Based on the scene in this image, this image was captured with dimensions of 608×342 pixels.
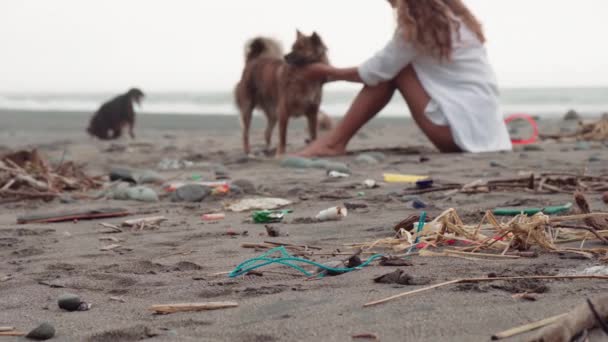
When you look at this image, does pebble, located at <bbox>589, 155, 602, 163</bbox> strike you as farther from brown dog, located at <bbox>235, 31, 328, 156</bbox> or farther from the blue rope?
the blue rope

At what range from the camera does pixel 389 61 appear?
607 centimetres

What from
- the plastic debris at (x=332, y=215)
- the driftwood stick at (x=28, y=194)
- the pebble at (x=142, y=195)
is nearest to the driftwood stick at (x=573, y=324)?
the plastic debris at (x=332, y=215)

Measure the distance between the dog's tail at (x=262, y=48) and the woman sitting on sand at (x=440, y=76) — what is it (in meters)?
1.94

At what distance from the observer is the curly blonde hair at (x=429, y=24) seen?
5.80m

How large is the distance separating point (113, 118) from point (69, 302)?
10.6 m

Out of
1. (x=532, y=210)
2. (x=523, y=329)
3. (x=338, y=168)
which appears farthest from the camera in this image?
(x=338, y=168)

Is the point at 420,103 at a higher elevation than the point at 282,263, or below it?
higher

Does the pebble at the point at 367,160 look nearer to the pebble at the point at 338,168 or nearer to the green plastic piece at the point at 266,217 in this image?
the pebble at the point at 338,168

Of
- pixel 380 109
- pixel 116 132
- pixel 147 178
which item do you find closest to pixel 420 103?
pixel 380 109

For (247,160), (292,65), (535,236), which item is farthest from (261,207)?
(292,65)

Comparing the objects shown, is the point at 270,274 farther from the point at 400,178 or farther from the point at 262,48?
the point at 262,48

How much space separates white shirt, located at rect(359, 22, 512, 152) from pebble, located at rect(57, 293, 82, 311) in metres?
→ 4.41

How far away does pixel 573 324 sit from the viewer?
1300mm

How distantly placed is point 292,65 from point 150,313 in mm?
5432
